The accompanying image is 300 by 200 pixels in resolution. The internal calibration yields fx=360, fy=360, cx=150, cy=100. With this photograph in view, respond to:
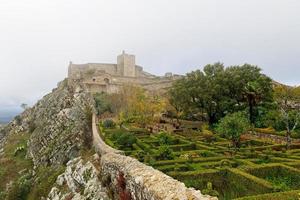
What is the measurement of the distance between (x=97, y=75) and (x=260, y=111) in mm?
48064

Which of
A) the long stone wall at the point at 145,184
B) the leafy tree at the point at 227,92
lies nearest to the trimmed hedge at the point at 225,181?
the long stone wall at the point at 145,184

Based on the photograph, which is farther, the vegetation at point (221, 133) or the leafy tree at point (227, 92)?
the leafy tree at point (227, 92)

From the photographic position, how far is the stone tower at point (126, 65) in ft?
317

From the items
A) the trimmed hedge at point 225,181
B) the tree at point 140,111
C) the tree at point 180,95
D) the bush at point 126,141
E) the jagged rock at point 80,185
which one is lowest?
the jagged rock at point 80,185

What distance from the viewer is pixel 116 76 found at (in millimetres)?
88688

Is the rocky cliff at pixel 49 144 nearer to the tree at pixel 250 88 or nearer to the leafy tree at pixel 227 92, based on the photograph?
the leafy tree at pixel 227 92

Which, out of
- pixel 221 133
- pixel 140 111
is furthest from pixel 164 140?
pixel 140 111

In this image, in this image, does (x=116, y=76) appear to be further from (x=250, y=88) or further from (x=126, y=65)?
(x=250, y=88)

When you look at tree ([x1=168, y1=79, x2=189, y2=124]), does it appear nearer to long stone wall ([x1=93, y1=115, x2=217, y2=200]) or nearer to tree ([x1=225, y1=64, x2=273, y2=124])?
tree ([x1=225, y1=64, x2=273, y2=124])

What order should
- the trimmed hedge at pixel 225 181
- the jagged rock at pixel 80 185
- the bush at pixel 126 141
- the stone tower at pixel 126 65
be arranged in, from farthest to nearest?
the stone tower at pixel 126 65, the bush at pixel 126 141, the jagged rock at pixel 80 185, the trimmed hedge at pixel 225 181

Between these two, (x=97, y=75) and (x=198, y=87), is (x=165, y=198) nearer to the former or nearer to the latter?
(x=198, y=87)

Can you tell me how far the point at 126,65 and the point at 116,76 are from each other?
928 centimetres

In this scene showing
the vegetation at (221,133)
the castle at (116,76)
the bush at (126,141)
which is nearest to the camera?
the vegetation at (221,133)

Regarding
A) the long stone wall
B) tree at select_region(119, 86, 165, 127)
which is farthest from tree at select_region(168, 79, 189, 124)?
the long stone wall
